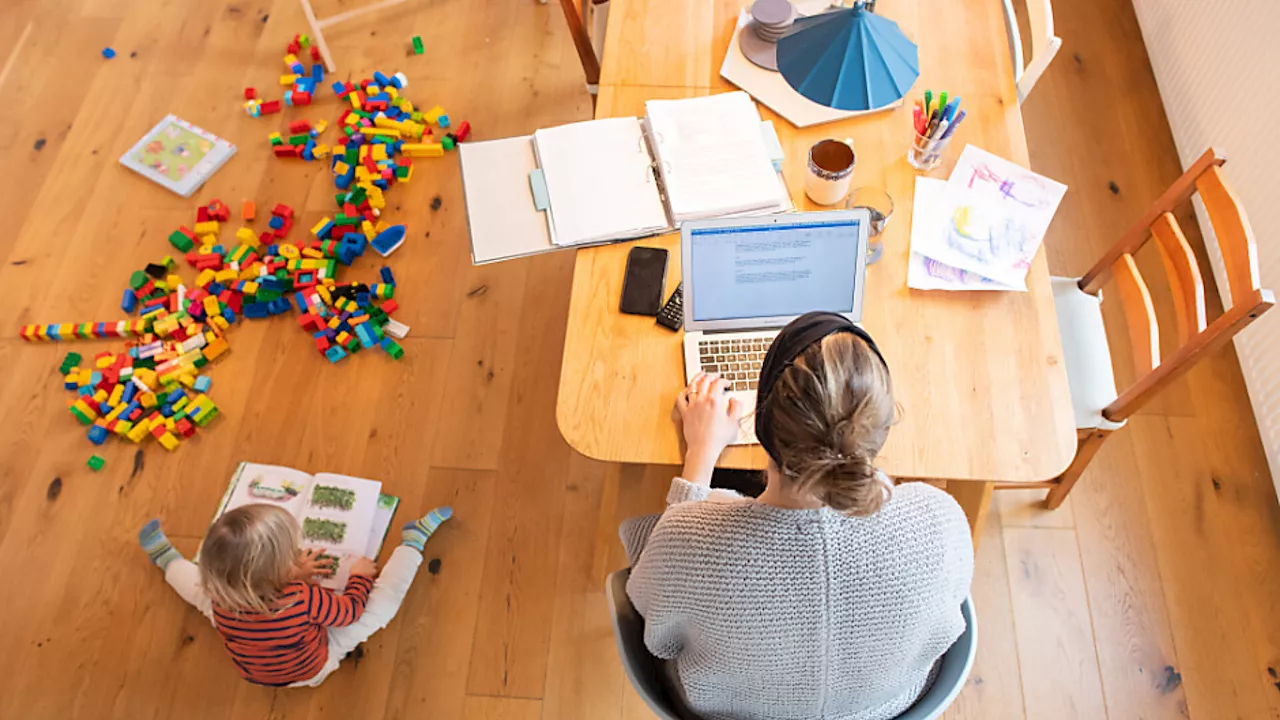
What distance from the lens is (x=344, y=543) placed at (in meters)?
2.10

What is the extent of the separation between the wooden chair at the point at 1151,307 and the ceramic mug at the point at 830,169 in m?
0.64

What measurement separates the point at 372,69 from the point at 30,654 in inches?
76.7

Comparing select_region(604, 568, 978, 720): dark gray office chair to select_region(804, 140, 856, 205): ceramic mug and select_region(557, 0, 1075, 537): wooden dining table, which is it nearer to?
select_region(557, 0, 1075, 537): wooden dining table

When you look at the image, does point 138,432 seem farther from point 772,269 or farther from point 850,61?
point 850,61

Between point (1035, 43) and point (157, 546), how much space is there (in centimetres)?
226

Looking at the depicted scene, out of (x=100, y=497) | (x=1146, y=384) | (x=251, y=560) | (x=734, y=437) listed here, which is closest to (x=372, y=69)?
(x=100, y=497)

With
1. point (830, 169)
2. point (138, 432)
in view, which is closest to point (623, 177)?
point (830, 169)

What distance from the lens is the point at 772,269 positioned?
1383 millimetres

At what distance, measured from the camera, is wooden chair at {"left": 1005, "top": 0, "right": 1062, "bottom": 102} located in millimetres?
1737

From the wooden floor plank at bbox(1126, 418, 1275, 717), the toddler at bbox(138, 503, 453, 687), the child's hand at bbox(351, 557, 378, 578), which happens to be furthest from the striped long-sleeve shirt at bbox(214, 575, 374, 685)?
the wooden floor plank at bbox(1126, 418, 1275, 717)

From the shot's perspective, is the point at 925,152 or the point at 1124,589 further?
the point at 1124,589

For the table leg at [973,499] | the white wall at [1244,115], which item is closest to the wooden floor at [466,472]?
the white wall at [1244,115]

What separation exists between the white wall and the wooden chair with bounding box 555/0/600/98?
151 centimetres

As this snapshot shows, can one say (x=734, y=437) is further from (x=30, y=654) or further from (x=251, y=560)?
(x=30, y=654)
